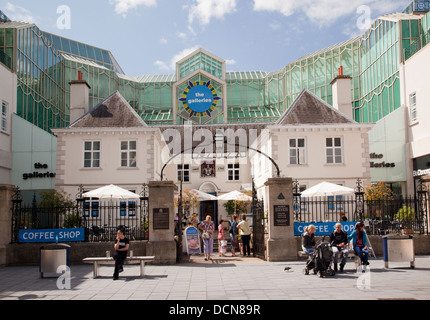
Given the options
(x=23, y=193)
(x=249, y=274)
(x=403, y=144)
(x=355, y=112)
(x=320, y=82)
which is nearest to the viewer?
(x=249, y=274)

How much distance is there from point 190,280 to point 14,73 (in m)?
26.2

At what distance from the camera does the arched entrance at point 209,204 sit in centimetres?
3566

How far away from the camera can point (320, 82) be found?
46125mm

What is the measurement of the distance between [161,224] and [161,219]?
0.58 ft

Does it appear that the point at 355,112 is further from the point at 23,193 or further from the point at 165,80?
the point at 23,193

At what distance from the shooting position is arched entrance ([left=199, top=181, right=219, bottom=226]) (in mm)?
35656

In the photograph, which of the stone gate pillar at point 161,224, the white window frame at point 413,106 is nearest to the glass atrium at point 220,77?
the white window frame at point 413,106

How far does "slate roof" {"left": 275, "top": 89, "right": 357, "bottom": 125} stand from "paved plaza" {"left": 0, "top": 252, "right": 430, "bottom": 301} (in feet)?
46.8

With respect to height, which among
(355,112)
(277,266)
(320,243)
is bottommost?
(277,266)

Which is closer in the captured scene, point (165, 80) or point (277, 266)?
point (277, 266)

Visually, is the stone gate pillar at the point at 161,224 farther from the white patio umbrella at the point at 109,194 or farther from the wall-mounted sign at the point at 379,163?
the wall-mounted sign at the point at 379,163

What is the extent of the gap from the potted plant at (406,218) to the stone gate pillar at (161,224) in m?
8.89
